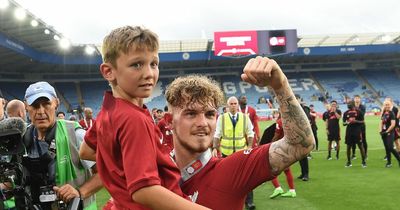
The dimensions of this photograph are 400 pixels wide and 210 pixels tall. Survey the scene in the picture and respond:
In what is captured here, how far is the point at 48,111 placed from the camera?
2811 millimetres

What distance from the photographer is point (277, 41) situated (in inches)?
1519

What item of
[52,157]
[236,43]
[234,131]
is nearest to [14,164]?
[52,157]

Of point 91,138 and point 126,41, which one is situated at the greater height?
point 126,41

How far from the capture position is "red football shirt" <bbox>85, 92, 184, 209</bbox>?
60.6 inches

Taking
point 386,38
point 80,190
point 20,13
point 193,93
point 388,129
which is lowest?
point 388,129

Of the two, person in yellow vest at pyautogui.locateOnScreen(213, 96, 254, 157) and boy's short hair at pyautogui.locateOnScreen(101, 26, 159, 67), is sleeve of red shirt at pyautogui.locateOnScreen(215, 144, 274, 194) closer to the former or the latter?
boy's short hair at pyautogui.locateOnScreen(101, 26, 159, 67)

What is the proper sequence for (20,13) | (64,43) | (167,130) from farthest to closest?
(64,43), (20,13), (167,130)

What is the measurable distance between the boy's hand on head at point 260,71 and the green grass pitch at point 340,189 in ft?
19.5

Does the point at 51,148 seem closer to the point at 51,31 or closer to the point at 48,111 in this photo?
the point at 48,111

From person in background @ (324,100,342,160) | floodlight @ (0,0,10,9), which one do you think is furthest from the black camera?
floodlight @ (0,0,10,9)

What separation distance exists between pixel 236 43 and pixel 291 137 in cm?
3711

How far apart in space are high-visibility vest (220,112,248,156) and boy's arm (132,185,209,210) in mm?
6275

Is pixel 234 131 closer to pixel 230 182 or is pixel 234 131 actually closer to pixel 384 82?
pixel 230 182

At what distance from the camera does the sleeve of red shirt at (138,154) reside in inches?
59.9
